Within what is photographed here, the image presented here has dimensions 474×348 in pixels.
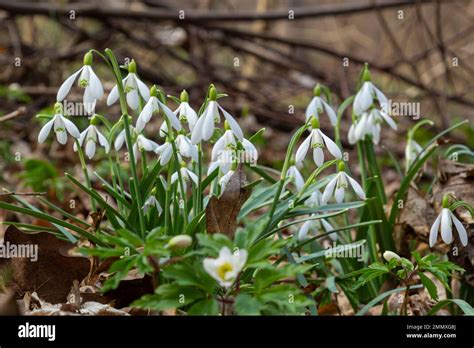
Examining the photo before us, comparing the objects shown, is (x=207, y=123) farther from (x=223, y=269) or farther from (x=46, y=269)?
(x=46, y=269)

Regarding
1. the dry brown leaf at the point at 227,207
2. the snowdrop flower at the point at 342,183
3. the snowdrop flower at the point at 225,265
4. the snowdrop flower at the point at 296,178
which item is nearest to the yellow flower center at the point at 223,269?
the snowdrop flower at the point at 225,265

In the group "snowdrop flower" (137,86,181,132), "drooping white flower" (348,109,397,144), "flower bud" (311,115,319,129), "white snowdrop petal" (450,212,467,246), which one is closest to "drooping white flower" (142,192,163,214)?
"snowdrop flower" (137,86,181,132)

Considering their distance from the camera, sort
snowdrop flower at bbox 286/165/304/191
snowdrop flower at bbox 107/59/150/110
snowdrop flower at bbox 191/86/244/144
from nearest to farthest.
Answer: snowdrop flower at bbox 191/86/244/144
snowdrop flower at bbox 107/59/150/110
snowdrop flower at bbox 286/165/304/191

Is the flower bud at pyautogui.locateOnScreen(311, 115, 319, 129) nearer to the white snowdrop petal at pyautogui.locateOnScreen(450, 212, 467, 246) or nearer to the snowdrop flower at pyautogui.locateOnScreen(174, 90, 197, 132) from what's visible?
the snowdrop flower at pyautogui.locateOnScreen(174, 90, 197, 132)

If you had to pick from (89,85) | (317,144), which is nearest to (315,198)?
(317,144)

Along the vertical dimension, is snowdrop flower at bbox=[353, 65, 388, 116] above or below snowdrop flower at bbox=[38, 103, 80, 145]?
above

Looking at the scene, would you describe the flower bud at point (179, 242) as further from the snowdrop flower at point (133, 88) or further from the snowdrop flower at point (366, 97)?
the snowdrop flower at point (366, 97)

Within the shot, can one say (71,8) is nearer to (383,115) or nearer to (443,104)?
A: (443,104)
